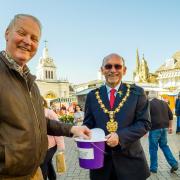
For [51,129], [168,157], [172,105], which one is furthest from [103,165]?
[172,105]

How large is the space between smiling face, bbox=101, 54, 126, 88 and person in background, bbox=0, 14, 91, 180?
3.96 ft

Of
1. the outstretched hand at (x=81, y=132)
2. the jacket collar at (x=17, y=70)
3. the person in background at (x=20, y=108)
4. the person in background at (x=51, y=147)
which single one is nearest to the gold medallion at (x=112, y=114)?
the outstretched hand at (x=81, y=132)

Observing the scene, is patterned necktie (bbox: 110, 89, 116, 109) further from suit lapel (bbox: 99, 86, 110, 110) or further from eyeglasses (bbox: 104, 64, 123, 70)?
eyeglasses (bbox: 104, 64, 123, 70)

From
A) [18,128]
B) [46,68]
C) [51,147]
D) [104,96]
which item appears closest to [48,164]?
[51,147]

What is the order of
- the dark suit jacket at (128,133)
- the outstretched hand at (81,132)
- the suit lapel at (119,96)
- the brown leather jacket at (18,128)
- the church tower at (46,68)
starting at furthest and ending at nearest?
the church tower at (46,68) → the suit lapel at (119,96) → the dark suit jacket at (128,133) → the outstretched hand at (81,132) → the brown leather jacket at (18,128)

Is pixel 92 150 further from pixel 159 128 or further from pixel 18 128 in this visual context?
pixel 159 128

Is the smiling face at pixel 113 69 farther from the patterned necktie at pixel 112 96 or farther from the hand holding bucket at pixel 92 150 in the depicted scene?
the hand holding bucket at pixel 92 150

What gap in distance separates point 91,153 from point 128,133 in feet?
1.55

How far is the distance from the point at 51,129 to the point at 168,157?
17.0 ft

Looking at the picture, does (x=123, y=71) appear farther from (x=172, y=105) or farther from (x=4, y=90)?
(x=172, y=105)

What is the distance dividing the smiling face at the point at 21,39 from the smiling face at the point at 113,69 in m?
1.28

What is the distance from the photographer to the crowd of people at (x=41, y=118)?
197 cm

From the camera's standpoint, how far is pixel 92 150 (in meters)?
2.82

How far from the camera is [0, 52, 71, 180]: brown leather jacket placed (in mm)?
1951
